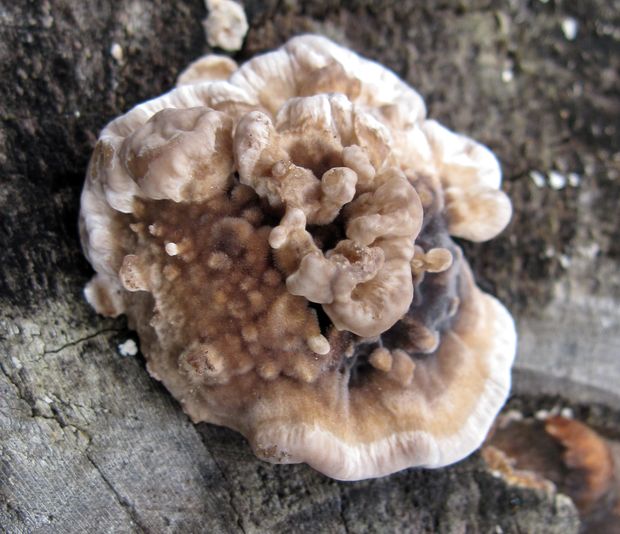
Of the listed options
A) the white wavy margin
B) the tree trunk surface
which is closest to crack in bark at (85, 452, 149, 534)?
the tree trunk surface

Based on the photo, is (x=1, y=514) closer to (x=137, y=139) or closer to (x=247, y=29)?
(x=137, y=139)

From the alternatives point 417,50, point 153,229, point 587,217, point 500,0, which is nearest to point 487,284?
point 587,217

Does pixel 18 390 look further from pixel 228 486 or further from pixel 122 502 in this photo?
pixel 228 486

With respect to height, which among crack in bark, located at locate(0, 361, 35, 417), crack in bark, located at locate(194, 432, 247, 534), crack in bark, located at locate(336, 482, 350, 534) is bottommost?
crack in bark, located at locate(336, 482, 350, 534)

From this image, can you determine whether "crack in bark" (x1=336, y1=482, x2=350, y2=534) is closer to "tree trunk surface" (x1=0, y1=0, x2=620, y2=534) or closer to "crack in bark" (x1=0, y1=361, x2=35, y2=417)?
"tree trunk surface" (x1=0, y1=0, x2=620, y2=534)

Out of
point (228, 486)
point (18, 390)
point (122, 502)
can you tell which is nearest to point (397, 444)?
point (228, 486)

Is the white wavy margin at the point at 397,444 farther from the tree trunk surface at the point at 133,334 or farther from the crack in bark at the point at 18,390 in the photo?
the crack in bark at the point at 18,390

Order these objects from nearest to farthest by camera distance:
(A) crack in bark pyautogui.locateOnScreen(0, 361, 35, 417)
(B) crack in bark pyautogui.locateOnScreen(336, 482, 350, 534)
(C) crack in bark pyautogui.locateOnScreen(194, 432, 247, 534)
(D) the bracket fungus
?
(D) the bracket fungus < (A) crack in bark pyautogui.locateOnScreen(0, 361, 35, 417) < (C) crack in bark pyautogui.locateOnScreen(194, 432, 247, 534) < (B) crack in bark pyautogui.locateOnScreen(336, 482, 350, 534)
